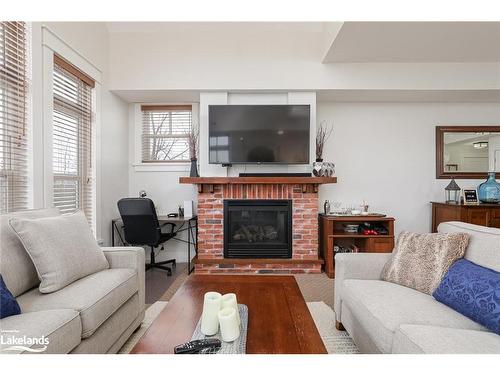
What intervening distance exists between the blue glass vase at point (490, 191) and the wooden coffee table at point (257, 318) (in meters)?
3.13

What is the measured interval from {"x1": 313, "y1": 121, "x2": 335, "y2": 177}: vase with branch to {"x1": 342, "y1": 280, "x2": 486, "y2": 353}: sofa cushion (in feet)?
5.92

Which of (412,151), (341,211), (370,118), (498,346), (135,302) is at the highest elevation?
(370,118)

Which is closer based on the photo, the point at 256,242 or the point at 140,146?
the point at 256,242

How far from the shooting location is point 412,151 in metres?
→ 3.76

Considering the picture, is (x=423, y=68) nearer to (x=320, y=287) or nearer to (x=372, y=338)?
(x=320, y=287)

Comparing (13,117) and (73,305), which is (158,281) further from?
(13,117)

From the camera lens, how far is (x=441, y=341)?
1.04m

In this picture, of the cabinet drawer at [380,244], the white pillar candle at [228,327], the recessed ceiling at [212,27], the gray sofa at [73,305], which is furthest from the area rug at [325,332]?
the recessed ceiling at [212,27]

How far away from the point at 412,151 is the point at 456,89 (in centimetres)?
88

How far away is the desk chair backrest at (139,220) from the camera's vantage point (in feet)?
9.87

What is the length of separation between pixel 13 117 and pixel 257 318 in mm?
2298

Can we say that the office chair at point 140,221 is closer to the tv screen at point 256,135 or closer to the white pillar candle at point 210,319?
the tv screen at point 256,135

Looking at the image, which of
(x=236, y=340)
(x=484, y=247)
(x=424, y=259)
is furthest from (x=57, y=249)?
(x=484, y=247)
